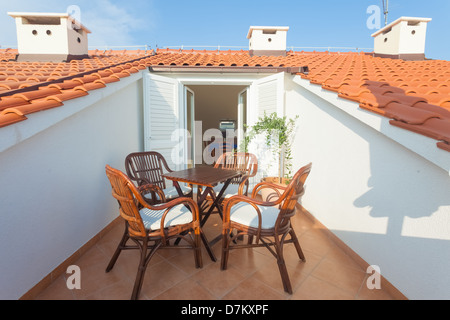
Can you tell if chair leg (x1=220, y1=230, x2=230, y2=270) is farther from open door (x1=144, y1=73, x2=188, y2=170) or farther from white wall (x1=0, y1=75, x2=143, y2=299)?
open door (x1=144, y1=73, x2=188, y2=170)

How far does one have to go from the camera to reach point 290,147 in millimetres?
3939

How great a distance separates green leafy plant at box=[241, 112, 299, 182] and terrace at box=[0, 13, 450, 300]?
2.17 feet

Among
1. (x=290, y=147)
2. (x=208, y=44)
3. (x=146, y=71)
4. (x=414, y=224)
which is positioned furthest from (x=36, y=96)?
(x=208, y=44)

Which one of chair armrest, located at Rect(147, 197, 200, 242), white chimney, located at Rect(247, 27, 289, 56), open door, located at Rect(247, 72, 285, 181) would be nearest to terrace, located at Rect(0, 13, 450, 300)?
chair armrest, located at Rect(147, 197, 200, 242)

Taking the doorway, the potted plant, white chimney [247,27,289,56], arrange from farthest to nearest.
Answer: the doorway, white chimney [247,27,289,56], the potted plant

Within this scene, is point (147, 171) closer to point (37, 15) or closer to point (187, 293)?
point (187, 293)

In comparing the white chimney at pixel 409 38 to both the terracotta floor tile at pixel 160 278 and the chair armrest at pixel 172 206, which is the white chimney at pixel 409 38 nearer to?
the chair armrest at pixel 172 206

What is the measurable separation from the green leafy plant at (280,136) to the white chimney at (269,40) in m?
2.61

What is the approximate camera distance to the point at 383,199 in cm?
183

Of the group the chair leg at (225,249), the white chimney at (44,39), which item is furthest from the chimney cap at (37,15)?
the chair leg at (225,249)

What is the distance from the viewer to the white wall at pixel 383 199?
1.38 m

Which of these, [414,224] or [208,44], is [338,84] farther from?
[208,44]

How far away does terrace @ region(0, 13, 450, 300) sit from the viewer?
143cm

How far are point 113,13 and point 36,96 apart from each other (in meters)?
3.55
